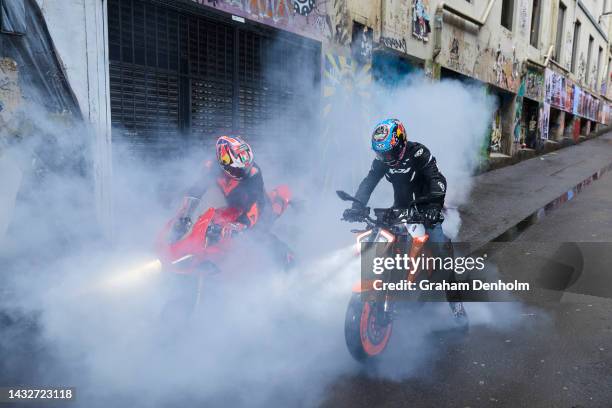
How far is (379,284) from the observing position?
321 cm

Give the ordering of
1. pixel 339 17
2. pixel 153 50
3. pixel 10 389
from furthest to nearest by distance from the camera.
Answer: pixel 339 17
pixel 153 50
pixel 10 389

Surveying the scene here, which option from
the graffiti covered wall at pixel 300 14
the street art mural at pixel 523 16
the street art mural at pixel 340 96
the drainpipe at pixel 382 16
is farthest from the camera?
the street art mural at pixel 523 16

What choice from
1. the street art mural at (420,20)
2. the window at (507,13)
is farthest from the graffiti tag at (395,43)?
the window at (507,13)

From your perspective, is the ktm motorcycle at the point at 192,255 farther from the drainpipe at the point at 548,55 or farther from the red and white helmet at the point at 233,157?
the drainpipe at the point at 548,55

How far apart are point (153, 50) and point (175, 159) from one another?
4.33 ft

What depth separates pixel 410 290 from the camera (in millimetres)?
3555

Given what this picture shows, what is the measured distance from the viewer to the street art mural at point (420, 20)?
33.7 feet

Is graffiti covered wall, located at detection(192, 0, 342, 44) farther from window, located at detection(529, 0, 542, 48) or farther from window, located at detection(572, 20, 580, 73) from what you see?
window, located at detection(572, 20, 580, 73)

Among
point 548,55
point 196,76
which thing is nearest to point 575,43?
point 548,55

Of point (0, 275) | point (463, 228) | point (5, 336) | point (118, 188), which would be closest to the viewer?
point (5, 336)

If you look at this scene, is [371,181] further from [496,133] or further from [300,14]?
[496,133]

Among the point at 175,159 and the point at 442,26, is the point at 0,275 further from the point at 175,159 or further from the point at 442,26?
the point at 442,26

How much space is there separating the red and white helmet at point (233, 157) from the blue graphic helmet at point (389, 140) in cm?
99

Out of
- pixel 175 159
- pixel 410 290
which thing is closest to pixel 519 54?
pixel 175 159
